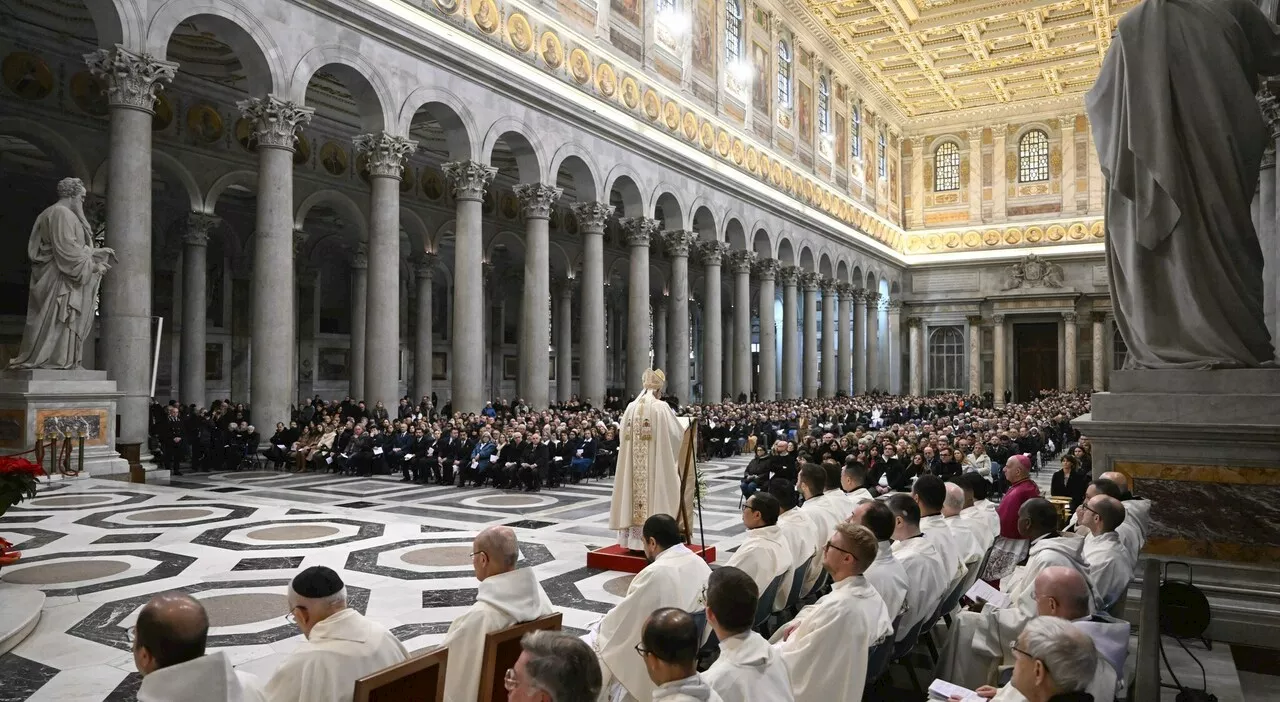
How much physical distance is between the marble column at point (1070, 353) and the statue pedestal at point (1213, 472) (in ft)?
131

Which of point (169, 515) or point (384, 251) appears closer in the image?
point (169, 515)

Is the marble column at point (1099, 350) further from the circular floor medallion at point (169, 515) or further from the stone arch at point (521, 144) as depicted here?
the circular floor medallion at point (169, 515)

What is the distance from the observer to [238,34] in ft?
47.5

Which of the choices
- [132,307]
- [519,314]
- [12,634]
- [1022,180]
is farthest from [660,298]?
[12,634]

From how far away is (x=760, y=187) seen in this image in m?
31.9

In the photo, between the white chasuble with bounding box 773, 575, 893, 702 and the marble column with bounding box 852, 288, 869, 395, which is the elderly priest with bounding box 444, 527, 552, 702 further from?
the marble column with bounding box 852, 288, 869, 395

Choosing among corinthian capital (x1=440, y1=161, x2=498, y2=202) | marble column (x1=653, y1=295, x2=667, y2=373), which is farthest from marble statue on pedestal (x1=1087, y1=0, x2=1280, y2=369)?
marble column (x1=653, y1=295, x2=667, y2=373)

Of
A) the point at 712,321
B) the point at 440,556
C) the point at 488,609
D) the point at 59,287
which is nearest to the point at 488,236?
the point at 712,321

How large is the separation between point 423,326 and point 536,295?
6.86m

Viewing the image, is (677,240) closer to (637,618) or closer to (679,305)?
(679,305)

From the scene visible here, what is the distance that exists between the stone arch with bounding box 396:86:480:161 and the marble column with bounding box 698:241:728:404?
11.4m

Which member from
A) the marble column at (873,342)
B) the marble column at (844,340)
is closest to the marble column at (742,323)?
the marble column at (844,340)

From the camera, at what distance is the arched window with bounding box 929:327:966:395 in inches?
1826

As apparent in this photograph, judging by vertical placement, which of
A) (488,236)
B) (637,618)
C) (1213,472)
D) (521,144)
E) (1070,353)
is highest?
→ (521,144)
